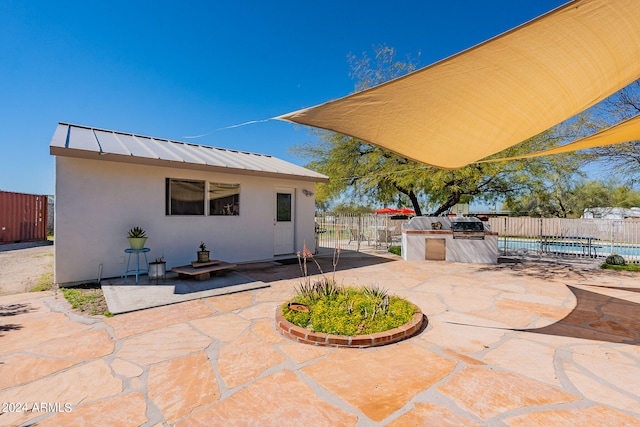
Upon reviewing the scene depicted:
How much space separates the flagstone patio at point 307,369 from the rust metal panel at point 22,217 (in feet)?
37.6

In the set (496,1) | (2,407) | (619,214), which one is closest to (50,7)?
(2,407)

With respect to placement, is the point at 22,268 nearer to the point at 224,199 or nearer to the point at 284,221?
the point at 224,199

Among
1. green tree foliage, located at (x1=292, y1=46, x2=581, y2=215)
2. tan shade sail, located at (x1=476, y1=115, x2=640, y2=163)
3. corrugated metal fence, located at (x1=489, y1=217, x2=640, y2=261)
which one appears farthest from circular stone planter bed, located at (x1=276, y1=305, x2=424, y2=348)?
corrugated metal fence, located at (x1=489, y1=217, x2=640, y2=261)

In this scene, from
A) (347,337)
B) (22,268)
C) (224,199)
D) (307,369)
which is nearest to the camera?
(307,369)

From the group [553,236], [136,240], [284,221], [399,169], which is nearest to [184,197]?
[136,240]

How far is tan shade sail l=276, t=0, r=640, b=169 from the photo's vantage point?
216 centimetres

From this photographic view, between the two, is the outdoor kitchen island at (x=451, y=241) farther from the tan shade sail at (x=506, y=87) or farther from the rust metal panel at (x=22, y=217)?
the rust metal panel at (x=22, y=217)

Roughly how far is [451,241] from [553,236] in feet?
21.6

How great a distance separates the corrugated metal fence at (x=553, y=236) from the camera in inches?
386

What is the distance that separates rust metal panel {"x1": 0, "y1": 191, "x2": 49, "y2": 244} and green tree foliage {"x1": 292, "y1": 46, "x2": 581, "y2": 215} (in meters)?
12.6

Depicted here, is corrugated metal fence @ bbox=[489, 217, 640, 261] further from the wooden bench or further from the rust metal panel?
the rust metal panel

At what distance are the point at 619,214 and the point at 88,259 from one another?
108 feet

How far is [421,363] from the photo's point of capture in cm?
265

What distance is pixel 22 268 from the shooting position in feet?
23.5
